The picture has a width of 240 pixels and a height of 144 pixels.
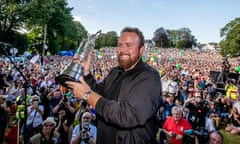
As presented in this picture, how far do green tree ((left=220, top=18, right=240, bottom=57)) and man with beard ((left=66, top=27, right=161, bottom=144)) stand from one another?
213ft

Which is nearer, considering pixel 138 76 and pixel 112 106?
pixel 112 106

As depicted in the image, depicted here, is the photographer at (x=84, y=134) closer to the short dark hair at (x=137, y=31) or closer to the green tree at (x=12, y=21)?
the short dark hair at (x=137, y=31)

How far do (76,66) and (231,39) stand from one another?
228 feet

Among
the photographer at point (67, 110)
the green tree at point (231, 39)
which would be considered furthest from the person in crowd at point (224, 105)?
the green tree at point (231, 39)

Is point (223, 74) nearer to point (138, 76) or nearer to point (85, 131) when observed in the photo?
point (85, 131)

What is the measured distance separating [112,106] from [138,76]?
0.95 feet

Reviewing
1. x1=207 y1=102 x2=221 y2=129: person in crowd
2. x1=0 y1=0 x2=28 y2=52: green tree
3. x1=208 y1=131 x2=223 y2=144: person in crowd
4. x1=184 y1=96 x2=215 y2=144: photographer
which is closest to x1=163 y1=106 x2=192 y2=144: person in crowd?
x1=184 y1=96 x2=215 y2=144: photographer

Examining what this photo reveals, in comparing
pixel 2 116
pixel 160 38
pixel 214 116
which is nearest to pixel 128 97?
pixel 2 116

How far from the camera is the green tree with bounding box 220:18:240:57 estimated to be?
61.2 meters

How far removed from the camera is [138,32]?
168 centimetres

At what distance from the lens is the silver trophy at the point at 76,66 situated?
146 centimetres

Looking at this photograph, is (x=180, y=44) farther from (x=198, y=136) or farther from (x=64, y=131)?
(x=198, y=136)

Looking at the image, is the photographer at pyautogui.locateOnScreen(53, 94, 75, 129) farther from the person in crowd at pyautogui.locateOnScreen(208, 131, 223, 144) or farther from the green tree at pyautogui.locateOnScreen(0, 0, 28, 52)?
the green tree at pyautogui.locateOnScreen(0, 0, 28, 52)

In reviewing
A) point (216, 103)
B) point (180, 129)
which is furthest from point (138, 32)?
point (216, 103)
